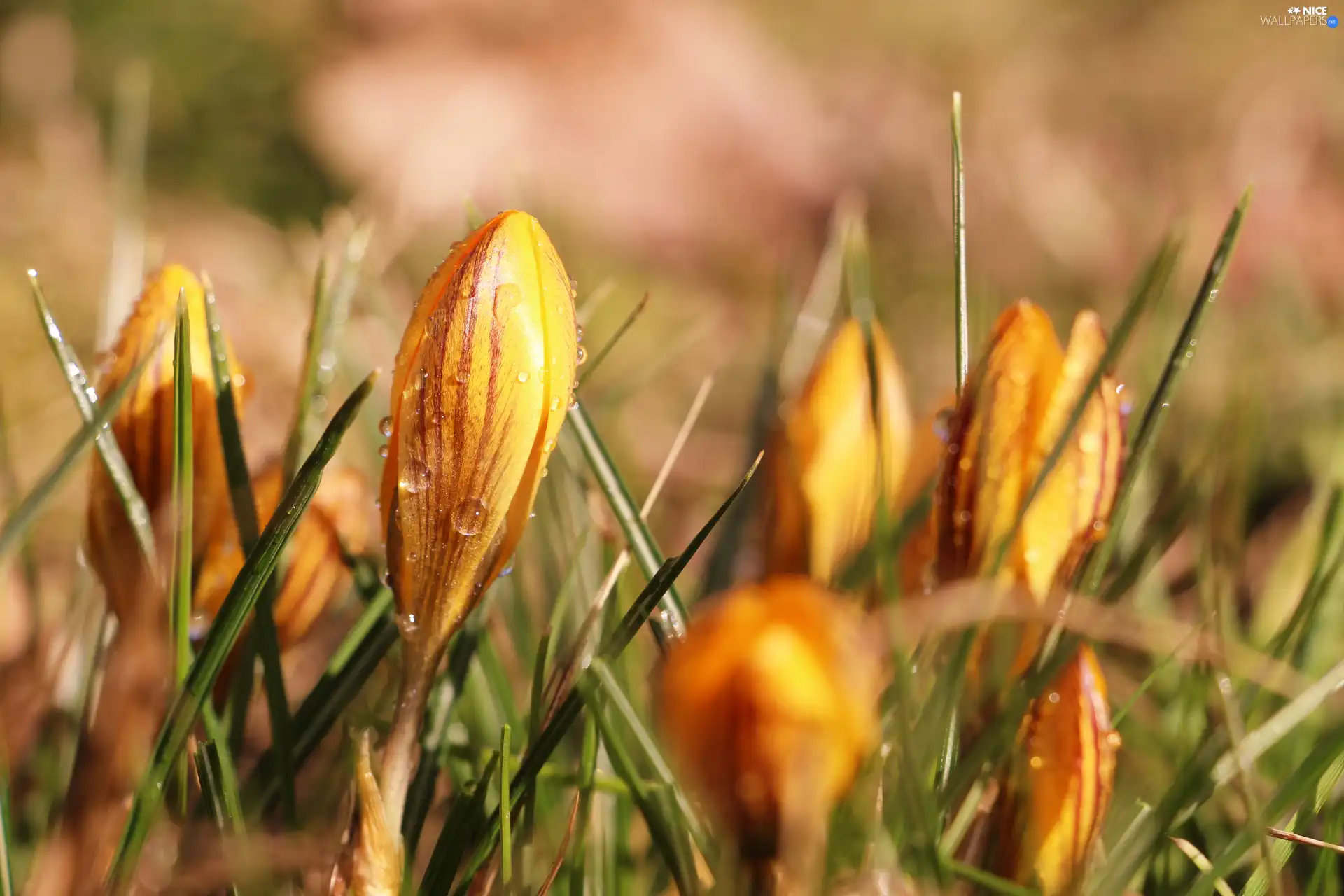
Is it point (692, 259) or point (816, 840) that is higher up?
point (692, 259)

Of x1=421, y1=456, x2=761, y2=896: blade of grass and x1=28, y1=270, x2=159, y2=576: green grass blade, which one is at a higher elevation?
x1=28, y1=270, x2=159, y2=576: green grass blade

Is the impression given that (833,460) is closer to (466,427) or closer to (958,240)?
(958,240)

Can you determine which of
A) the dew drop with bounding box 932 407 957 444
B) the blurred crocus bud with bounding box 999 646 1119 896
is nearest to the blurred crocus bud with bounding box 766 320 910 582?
the dew drop with bounding box 932 407 957 444

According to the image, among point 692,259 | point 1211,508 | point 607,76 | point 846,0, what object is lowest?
point 1211,508

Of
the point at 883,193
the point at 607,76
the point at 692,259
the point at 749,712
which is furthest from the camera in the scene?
the point at 607,76

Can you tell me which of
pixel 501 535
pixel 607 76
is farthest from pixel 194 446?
pixel 607 76

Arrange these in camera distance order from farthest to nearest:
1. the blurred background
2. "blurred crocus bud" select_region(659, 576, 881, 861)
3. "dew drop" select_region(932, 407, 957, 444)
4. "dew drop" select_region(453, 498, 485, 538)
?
the blurred background < "dew drop" select_region(932, 407, 957, 444) < "dew drop" select_region(453, 498, 485, 538) < "blurred crocus bud" select_region(659, 576, 881, 861)

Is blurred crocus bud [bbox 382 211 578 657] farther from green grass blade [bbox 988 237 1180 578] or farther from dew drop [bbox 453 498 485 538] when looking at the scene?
green grass blade [bbox 988 237 1180 578]

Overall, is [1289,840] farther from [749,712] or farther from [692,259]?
[692,259]
